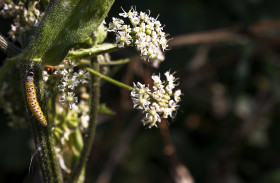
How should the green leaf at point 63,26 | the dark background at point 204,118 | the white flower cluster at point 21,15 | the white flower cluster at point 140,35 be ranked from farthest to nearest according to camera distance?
→ the dark background at point 204,118, the white flower cluster at point 21,15, the white flower cluster at point 140,35, the green leaf at point 63,26

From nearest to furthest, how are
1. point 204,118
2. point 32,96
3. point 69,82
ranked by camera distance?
point 32,96 < point 69,82 < point 204,118

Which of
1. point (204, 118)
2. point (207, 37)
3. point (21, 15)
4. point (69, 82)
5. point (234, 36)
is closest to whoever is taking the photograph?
point (69, 82)

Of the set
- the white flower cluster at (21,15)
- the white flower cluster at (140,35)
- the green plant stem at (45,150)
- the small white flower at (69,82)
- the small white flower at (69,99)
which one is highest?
the white flower cluster at (21,15)

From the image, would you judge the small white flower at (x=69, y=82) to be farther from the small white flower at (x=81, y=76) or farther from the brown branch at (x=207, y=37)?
the brown branch at (x=207, y=37)

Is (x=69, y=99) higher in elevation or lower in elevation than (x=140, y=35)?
lower

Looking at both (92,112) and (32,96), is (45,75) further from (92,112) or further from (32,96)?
(92,112)

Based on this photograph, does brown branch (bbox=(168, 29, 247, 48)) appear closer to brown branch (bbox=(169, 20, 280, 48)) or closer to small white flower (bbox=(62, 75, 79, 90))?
brown branch (bbox=(169, 20, 280, 48))

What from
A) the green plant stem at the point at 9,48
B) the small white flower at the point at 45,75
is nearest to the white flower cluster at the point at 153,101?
the small white flower at the point at 45,75

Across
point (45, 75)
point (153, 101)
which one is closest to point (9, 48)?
point (45, 75)

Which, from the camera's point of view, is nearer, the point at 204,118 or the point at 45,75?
the point at 45,75
